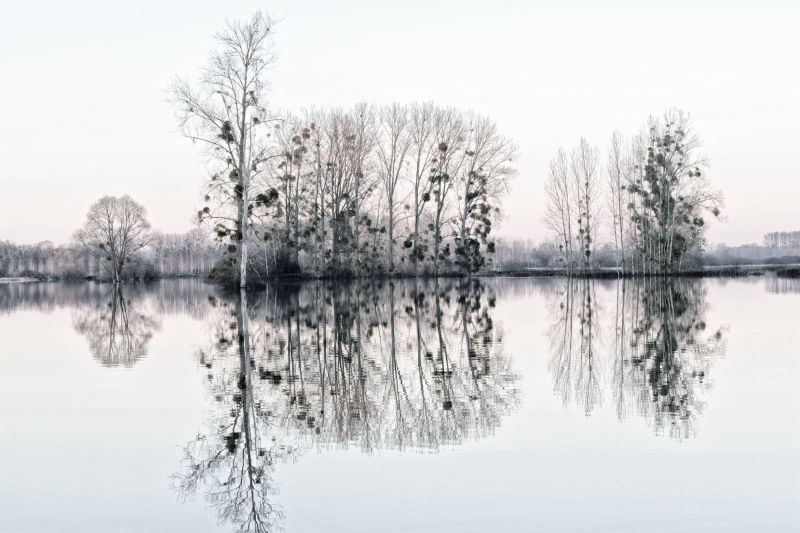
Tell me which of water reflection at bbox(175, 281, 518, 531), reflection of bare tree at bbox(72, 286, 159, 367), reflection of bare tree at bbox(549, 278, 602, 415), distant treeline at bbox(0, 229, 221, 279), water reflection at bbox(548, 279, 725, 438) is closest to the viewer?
water reflection at bbox(175, 281, 518, 531)

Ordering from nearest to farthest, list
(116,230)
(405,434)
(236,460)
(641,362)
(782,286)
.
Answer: (236,460)
(405,434)
(641,362)
(782,286)
(116,230)

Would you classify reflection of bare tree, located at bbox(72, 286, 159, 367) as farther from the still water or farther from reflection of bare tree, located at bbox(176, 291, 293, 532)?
reflection of bare tree, located at bbox(176, 291, 293, 532)

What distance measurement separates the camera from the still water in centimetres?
532

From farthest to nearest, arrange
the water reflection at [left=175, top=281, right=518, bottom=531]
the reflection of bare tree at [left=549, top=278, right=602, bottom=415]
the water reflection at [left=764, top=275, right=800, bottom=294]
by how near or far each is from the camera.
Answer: the water reflection at [left=764, top=275, right=800, bottom=294], the reflection of bare tree at [left=549, top=278, right=602, bottom=415], the water reflection at [left=175, top=281, right=518, bottom=531]

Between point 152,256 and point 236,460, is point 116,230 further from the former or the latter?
point 236,460

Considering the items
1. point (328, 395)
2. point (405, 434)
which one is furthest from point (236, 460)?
point (328, 395)

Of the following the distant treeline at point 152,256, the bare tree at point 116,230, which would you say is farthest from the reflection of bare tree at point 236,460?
the distant treeline at point 152,256

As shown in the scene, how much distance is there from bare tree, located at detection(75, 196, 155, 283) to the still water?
79.3 metres

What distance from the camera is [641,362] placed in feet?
39.6

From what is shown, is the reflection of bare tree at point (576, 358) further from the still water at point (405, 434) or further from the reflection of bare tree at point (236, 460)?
the reflection of bare tree at point (236, 460)

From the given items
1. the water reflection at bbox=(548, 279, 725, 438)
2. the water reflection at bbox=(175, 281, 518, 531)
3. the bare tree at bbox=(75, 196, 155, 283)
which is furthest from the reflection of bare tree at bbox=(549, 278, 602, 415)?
the bare tree at bbox=(75, 196, 155, 283)

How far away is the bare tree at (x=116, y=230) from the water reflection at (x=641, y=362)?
78.8m

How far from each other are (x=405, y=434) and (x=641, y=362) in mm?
5910

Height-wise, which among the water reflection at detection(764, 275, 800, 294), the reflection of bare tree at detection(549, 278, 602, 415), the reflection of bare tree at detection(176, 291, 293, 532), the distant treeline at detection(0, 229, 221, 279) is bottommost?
the reflection of bare tree at detection(176, 291, 293, 532)
